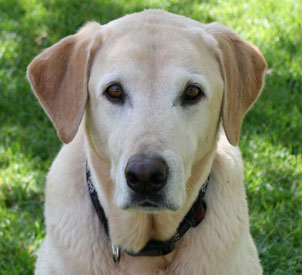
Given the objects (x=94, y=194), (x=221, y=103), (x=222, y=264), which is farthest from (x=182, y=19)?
(x=222, y=264)

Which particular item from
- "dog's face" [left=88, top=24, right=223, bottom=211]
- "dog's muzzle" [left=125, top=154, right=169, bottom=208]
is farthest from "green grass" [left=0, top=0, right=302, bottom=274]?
"dog's muzzle" [left=125, top=154, right=169, bottom=208]

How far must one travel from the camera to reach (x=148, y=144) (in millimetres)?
2641

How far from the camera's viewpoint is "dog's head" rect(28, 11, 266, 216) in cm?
270

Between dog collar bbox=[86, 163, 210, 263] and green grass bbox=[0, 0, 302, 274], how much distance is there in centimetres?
116

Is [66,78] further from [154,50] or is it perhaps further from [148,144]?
[148,144]

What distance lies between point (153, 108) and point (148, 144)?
0.77ft

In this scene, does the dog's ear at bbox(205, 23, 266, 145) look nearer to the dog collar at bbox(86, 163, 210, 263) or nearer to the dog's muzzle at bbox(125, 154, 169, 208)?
the dog collar at bbox(86, 163, 210, 263)

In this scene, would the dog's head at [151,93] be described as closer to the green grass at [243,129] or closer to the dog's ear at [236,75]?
the dog's ear at [236,75]

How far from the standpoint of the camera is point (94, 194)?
324cm

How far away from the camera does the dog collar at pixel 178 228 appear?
10.4 feet

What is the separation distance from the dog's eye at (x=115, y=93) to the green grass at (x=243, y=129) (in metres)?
1.76

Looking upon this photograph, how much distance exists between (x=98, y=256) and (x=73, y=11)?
14.4 ft

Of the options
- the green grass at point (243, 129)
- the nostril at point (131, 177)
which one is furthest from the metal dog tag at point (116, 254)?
the green grass at point (243, 129)

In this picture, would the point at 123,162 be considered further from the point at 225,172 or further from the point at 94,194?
the point at 225,172
